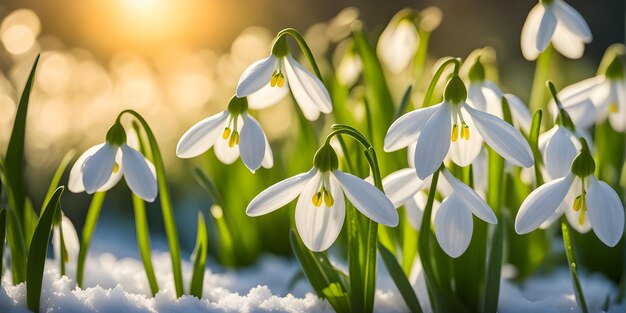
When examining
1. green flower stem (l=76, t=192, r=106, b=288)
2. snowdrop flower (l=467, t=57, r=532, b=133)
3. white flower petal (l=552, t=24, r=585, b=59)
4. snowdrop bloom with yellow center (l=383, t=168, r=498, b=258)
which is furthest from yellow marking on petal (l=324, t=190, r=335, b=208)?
white flower petal (l=552, t=24, r=585, b=59)

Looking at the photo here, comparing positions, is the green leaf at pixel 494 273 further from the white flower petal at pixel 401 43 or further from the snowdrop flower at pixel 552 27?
the white flower petal at pixel 401 43

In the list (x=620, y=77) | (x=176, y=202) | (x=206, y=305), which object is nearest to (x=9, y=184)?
(x=206, y=305)

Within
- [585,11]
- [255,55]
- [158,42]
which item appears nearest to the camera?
[255,55]

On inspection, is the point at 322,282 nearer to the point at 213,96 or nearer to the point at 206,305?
the point at 206,305

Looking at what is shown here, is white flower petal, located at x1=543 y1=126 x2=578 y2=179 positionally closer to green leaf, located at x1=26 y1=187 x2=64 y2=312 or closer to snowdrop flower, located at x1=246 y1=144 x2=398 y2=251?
snowdrop flower, located at x1=246 y1=144 x2=398 y2=251

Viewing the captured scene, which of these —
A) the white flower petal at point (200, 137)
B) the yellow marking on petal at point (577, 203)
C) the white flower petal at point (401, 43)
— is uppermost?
the white flower petal at point (401, 43)

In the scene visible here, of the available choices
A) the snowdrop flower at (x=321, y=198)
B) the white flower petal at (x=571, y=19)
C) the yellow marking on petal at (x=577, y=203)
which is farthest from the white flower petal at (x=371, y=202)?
the white flower petal at (x=571, y=19)

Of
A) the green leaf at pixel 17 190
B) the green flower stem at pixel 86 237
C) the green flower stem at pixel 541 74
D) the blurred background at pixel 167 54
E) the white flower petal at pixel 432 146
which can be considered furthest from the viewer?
the blurred background at pixel 167 54
